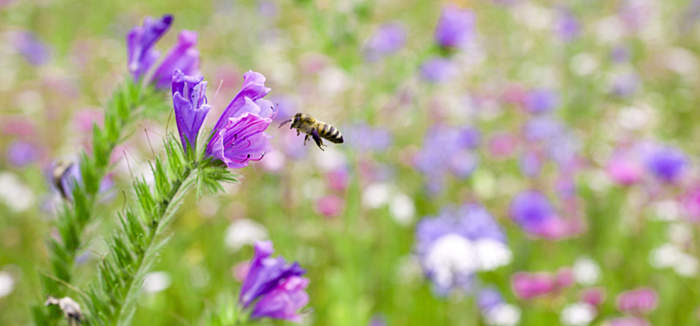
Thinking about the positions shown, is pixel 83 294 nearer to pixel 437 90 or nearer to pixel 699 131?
pixel 437 90

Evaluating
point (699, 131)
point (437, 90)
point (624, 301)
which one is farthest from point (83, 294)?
point (699, 131)

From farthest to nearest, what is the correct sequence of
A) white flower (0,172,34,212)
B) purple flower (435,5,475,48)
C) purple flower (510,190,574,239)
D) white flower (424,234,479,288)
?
white flower (0,172,34,212) → purple flower (510,190,574,239) → purple flower (435,5,475,48) → white flower (424,234,479,288)

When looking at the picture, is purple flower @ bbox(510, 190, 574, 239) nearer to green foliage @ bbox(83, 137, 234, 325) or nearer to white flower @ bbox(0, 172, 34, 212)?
green foliage @ bbox(83, 137, 234, 325)

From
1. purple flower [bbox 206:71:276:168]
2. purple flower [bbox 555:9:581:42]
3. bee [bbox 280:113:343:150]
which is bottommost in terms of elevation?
purple flower [bbox 206:71:276:168]

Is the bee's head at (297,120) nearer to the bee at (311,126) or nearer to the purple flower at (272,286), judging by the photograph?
the bee at (311,126)

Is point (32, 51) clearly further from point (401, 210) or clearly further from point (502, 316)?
point (502, 316)

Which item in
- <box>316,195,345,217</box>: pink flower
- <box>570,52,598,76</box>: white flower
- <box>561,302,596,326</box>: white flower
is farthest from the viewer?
<box>570,52,598,76</box>: white flower

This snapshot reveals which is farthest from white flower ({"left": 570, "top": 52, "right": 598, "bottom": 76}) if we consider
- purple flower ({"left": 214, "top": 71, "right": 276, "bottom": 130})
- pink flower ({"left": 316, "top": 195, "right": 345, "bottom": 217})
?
purple flower ({"left": 214, "top": 71, "right": 276, "bottom": 130})

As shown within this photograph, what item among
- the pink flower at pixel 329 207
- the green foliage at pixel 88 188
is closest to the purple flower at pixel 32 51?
the pink flower at pixel 329 207
